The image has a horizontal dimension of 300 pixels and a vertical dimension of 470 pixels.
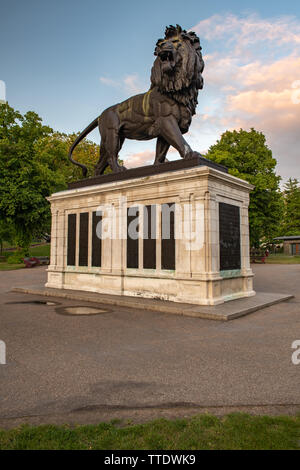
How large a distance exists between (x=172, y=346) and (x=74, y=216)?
32.3ft

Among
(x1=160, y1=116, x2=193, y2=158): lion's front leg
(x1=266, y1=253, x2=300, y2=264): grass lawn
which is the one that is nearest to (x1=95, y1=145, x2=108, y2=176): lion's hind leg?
(x1=160, y1=116, x2=193, y2=158): lion's front leg

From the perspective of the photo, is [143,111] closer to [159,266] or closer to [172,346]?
[159,266]

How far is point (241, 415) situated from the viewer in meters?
3.55

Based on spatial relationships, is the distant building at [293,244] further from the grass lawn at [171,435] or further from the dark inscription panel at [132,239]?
the grass lawn at [171,435]

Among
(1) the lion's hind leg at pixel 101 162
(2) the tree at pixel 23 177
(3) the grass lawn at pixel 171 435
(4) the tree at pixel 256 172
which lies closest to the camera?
(3) the grass lawn at pixel 171 435

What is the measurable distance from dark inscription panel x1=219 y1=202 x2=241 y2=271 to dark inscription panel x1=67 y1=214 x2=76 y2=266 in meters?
6.81

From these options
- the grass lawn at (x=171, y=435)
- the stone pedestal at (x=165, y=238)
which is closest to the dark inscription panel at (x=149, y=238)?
the stone pedestal at (x=165, y=238)

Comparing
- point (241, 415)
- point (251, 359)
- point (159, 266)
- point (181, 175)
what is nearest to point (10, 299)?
point (159, 266)

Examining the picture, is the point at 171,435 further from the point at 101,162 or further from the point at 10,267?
the point at 10,267

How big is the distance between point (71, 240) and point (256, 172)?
29140mm

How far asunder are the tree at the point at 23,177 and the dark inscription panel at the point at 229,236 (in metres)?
24.7

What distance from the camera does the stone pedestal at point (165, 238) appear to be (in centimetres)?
1055

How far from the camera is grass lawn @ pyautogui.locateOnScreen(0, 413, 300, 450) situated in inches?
117

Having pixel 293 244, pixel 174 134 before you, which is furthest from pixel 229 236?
pixel 293 244
